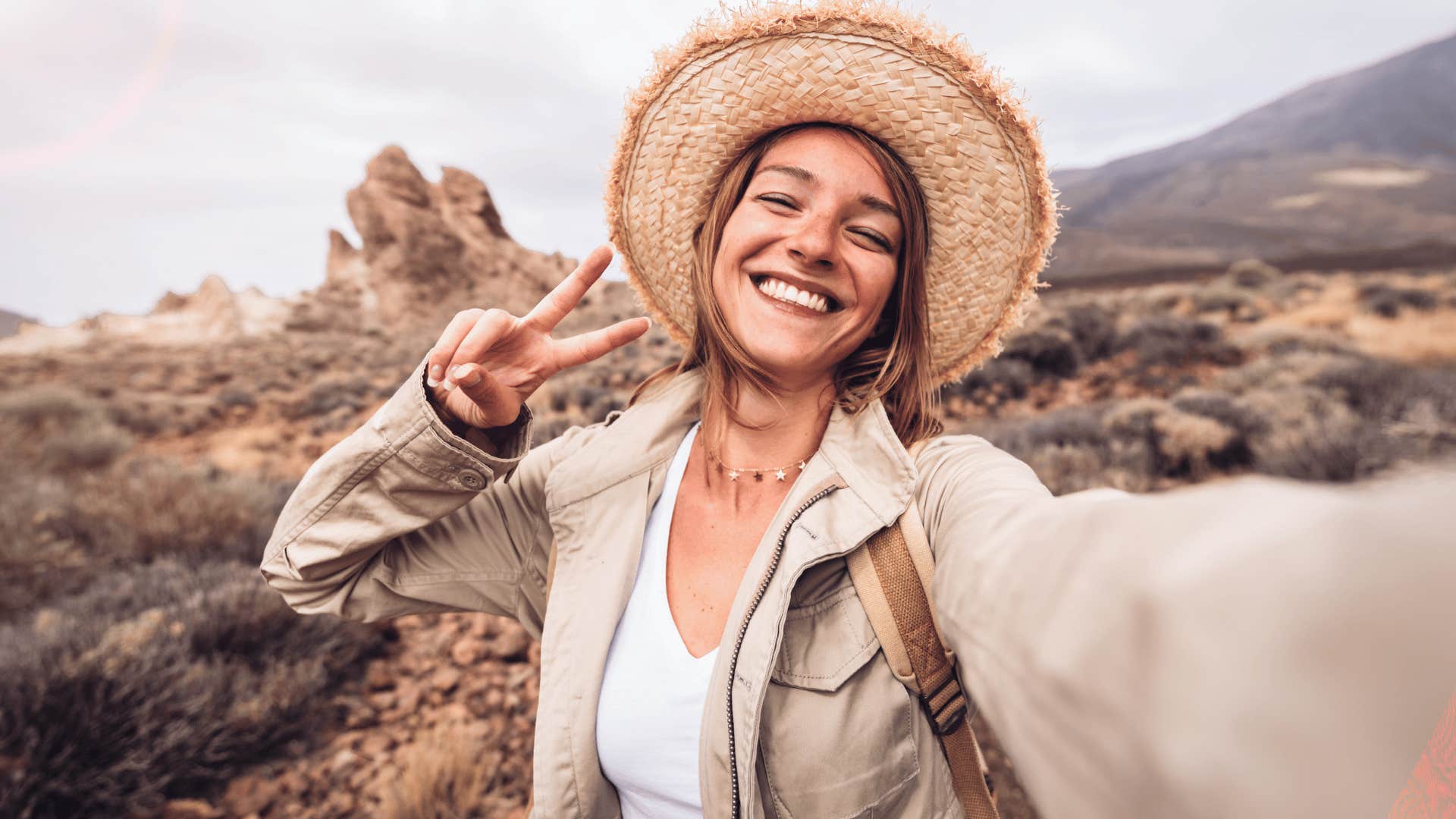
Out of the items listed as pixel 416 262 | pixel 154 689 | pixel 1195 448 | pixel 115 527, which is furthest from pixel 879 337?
pixel 416 262

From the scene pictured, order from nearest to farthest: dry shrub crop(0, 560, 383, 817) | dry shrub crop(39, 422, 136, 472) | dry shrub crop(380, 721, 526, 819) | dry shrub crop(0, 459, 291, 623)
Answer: dry shrub crop(0, 560, 383, 817) < dry shrub crop(380, 721, 526, 819) < dry shrub crop(0, 459, 291, 623) < dry shrub crop(39, 422, 136, 472)

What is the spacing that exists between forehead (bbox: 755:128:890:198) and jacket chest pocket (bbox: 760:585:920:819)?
1.09 metres

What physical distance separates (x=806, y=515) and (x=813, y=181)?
895mm

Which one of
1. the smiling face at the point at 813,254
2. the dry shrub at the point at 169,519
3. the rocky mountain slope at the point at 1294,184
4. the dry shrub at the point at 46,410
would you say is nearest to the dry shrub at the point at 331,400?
the dry shrub at the point at 46,410

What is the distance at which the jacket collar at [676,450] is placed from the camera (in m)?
1.27

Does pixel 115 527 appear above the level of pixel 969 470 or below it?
below

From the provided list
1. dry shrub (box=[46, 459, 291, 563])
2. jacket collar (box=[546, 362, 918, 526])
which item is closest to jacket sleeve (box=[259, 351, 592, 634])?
jacket collar (box=[546, 362, 918, 526])

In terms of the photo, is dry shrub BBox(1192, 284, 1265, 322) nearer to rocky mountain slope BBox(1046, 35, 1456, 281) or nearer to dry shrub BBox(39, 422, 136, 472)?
rocky mountain slope BBox(1046, 35, 1456, 281)

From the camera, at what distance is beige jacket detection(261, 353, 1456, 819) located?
0.29 m

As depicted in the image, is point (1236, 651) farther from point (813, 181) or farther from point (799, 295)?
point (813, 181)

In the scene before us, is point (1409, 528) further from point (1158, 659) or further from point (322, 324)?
point (322, 324)

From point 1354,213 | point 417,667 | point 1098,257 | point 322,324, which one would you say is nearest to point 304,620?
point 417,667

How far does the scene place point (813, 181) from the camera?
159cm

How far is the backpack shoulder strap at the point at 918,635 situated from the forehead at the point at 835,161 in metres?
0.88
